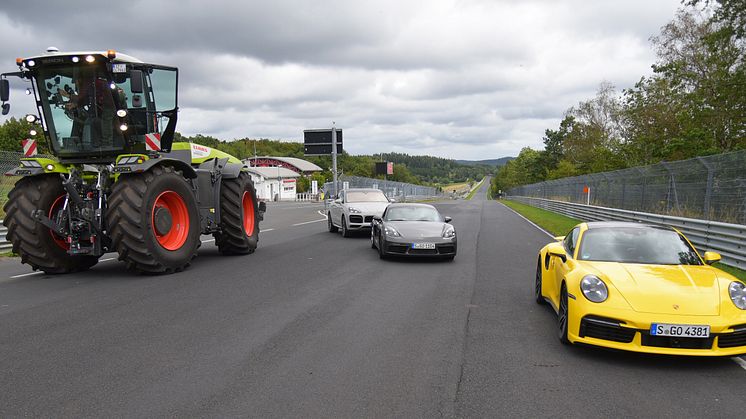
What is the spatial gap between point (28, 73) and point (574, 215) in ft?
86.6

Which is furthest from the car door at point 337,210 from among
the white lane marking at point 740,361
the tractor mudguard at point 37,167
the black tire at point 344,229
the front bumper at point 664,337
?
the white lane marking at point 740,361

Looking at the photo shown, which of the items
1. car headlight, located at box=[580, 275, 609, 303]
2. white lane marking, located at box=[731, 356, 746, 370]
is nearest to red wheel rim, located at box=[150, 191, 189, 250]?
car headlight, located at box=[580, 275, 609, 303]

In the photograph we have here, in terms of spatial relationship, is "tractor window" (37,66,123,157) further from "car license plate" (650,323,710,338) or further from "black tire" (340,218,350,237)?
"car license plate" (650,323,710,338)

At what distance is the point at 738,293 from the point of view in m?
5.08

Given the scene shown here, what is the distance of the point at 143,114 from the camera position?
9.76 meters

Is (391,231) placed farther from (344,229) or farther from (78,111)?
(78,111)

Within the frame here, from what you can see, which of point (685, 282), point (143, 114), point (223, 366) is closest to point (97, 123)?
point (143, 114)

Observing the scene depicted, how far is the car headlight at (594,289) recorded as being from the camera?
5.05m

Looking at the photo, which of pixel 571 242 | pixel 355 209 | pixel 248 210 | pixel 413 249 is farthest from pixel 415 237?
pixel 355 209

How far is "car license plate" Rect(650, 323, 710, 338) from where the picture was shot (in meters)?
4.64

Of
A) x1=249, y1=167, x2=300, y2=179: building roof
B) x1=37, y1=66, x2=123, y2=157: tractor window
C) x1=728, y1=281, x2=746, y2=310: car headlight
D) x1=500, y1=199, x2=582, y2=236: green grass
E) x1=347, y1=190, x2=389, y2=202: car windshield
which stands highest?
x1=37, y1=66, x2=123, y2=157: tractor window

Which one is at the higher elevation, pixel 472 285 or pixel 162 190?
pixel 162 190

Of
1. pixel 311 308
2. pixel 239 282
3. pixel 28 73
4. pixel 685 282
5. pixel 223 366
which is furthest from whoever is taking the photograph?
pixel 28 73

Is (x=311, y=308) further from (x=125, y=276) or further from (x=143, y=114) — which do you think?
(x=143, y=114)
